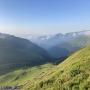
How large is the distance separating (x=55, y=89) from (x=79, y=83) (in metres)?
4.51

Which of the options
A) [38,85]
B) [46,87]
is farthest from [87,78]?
[38,85]

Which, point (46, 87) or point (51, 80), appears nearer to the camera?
point (46, 87)

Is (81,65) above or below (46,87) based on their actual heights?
above

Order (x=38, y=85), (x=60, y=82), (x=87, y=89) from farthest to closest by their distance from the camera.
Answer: (x=38, y=85)
(x=60, y=82)
(x=87, y=89)

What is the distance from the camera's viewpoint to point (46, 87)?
42.7 m

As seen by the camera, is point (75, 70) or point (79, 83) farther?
point (75, 70)

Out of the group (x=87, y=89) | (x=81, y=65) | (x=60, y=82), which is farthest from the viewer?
(x=81, y=65)

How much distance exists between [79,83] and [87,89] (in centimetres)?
409

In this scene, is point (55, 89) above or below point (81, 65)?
below

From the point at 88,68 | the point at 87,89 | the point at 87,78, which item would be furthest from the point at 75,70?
the point at 87,89

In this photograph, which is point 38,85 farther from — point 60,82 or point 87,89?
point 87,89

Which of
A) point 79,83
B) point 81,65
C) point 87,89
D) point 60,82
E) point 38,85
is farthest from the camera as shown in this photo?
point 81,65

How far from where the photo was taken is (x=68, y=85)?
38562mm

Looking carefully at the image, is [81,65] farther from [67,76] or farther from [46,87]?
[46,87]
